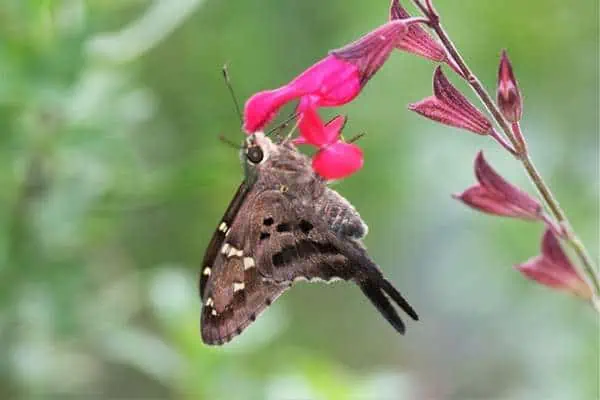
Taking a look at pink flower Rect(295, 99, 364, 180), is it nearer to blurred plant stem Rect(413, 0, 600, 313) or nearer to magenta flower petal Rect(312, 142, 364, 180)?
magenta flower petal Rect(312, 142, 364, 180)

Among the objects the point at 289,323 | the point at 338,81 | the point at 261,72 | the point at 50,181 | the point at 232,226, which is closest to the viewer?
the point at 338,81

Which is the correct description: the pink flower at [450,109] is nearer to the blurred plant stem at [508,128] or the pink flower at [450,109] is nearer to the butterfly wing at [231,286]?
the blurred plant stem at [508,128]

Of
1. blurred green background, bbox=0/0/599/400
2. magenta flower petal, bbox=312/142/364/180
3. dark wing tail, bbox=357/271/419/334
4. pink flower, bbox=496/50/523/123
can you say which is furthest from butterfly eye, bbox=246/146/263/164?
blurred green background, bbox=0/0/599/400

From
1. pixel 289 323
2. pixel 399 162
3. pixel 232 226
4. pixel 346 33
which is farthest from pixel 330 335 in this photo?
pixel 232 226

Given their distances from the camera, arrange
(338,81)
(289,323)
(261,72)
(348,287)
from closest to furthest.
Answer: (338,81) → (261,72) → (289,323) → (348,287)

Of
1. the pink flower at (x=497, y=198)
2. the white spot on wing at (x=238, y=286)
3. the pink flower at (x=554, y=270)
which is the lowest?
the pink flower at (x=554, y=270)

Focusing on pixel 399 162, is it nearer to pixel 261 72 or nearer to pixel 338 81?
pixel 261 72

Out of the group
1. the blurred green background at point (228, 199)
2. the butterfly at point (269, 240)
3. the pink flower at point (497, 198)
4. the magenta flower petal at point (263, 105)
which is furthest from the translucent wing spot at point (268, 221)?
the blurred green background at point (228, 199)
